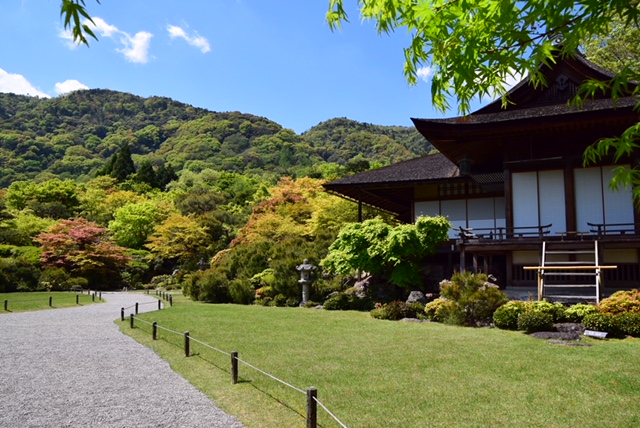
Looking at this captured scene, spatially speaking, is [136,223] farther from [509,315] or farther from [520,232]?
[509,315]

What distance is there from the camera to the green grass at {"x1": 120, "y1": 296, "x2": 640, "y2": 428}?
6.65 meters

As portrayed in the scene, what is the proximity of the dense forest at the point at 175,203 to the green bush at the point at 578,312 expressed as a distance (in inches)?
460

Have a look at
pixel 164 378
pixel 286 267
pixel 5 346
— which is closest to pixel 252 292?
pixel 286 267

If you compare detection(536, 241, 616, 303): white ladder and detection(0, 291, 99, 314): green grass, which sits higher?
detection(536, 241, 616, 303): white ladder

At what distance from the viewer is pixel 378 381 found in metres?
8.40

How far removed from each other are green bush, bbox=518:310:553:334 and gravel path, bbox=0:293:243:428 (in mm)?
8647

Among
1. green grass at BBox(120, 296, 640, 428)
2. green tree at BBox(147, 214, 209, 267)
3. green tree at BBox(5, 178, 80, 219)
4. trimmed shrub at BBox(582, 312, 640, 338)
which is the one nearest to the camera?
green grass at BBox(120, 296, 640, 428)

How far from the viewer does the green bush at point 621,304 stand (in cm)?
1223

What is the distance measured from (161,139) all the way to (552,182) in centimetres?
12939

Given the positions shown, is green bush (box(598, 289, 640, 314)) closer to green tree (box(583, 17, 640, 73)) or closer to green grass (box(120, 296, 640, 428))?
green grass (box(120, 296, 640, 428))

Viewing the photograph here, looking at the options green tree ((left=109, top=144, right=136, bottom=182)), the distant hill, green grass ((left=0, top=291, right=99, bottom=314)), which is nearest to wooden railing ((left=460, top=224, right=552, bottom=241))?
green grass ((left=0, top=291, right=99, bottom=314))

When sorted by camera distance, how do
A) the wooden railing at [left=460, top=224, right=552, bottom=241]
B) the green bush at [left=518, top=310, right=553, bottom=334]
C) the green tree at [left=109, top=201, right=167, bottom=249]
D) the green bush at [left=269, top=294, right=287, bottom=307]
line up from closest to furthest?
the green bush at [left=518, top=310, right=553, bottom=334], the wooden railing at [left=460, top=224, right=552, bottom=241], the green bush at [left=269, top=294, right=287, bottom=307], the green tree at [left=109, top=201, right=167, bottom=249]

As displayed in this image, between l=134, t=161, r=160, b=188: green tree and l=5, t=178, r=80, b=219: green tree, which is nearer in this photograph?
l=5, t=178, r=80, b=219: green tree

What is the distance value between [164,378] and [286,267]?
14100 mm
